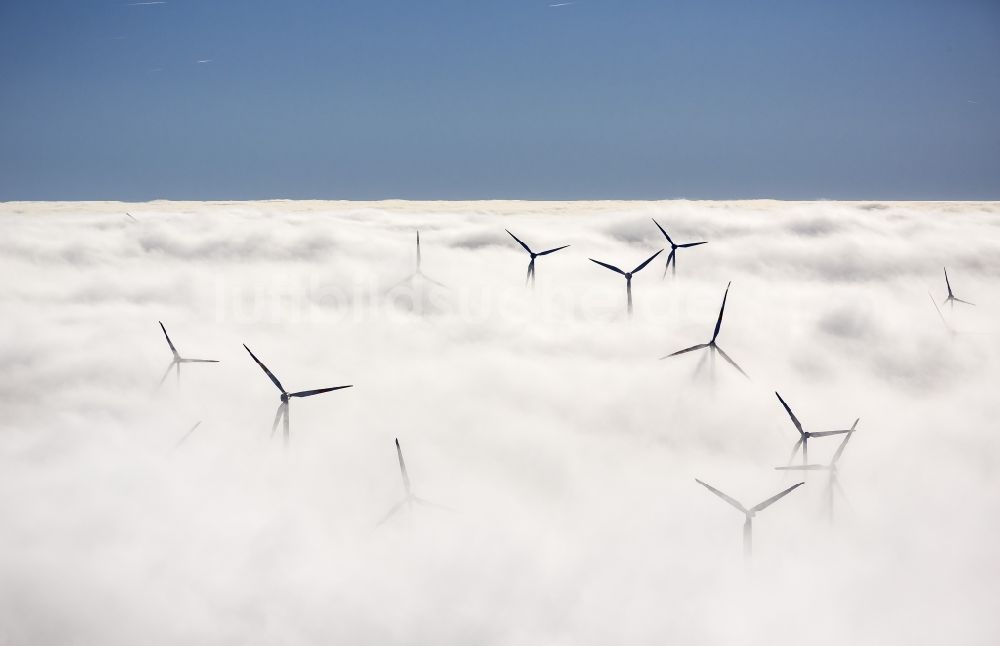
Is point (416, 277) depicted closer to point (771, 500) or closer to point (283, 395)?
point (283, 395)

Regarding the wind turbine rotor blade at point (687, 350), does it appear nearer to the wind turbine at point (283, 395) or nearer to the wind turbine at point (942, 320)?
the wind turbine at point (942, 320)

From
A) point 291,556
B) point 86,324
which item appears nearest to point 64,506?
point 291,556

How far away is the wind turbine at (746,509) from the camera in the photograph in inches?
143

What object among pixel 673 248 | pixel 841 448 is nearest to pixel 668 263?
pixel 673 248

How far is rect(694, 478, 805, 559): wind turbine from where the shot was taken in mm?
3621

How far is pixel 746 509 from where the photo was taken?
3.87m

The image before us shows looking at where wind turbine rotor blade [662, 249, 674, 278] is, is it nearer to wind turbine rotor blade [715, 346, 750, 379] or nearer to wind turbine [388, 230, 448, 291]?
wind turbine rotor blade [715, 346, 750, 379]

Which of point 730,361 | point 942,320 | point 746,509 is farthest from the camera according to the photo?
point 942,320

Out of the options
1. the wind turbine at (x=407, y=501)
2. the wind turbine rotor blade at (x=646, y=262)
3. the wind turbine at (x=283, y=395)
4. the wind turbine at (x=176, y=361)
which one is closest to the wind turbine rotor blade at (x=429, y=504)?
the wind turbine at (x=407, y=501)

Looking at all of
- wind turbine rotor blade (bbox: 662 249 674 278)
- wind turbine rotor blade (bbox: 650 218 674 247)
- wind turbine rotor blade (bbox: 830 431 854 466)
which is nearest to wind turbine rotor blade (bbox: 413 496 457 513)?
wind turbine rotor blade (bbox: 830 431 854 466)

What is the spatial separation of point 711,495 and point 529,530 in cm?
114

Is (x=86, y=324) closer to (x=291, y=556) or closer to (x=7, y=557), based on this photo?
(x=7, y=557)

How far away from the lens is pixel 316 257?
670 cm

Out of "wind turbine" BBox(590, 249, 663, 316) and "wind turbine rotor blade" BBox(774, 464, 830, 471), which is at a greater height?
"wind turbine" BBox(590, 249, 663, 316)
